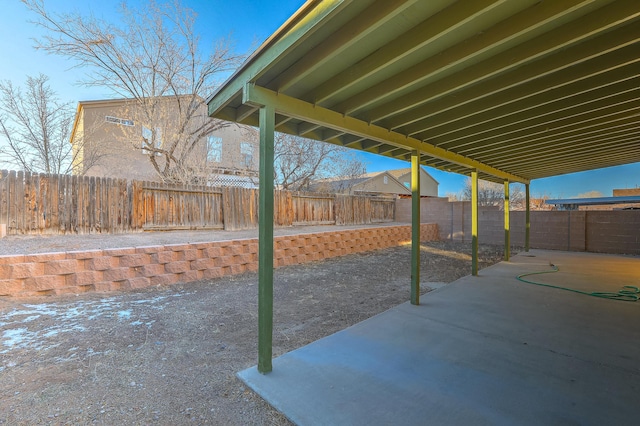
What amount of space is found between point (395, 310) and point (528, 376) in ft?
5.18

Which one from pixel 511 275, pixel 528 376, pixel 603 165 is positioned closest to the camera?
pixel 528 376

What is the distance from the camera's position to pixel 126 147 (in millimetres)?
10117

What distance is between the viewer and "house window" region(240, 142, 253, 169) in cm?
1211

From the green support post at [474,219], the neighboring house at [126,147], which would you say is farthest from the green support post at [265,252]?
the neighboring house at [126,147]

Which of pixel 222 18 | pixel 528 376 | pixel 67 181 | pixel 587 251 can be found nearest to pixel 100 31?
pixel 222 18

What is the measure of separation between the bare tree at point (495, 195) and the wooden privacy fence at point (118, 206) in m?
13.2

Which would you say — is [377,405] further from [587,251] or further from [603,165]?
[587,251]

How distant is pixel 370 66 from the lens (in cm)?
226

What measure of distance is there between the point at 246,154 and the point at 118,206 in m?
7.33

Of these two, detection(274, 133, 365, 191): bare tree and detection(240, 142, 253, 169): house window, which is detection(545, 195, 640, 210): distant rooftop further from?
detection(240, 142, 253, 169): house window

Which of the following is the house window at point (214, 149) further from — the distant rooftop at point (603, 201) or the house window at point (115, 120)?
the distant rooftop at point (603, 201)

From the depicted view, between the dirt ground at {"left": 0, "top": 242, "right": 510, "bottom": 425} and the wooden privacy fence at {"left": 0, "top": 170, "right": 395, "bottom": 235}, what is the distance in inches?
65.3

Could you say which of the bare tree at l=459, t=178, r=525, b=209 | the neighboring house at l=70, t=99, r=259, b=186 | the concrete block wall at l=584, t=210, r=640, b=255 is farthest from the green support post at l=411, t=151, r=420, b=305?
the bare tree at l=459, t=178, r=525, b=209

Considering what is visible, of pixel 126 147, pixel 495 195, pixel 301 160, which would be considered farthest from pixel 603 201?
pixel 126 147
